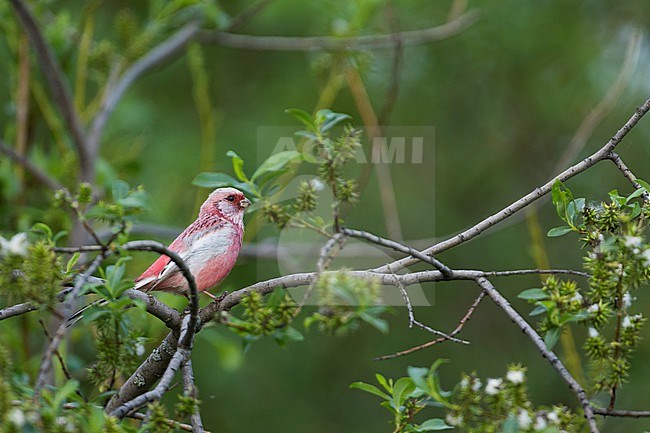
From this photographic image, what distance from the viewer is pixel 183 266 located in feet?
6.00

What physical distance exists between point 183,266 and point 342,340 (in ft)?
15.9

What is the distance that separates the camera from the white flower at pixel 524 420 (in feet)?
5.45

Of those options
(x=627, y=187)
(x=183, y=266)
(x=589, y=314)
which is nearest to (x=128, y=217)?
(x=183, y=266)

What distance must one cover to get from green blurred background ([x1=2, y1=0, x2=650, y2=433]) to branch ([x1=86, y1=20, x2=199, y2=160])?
67cm

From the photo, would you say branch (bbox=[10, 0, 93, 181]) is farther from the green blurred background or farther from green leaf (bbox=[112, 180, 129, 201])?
green leaf (bbox=[112, 180, 129, 201])

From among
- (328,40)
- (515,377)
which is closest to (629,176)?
(515,377)

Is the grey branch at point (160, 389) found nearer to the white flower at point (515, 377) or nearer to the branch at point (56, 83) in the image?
the white flower at point (515, 377)

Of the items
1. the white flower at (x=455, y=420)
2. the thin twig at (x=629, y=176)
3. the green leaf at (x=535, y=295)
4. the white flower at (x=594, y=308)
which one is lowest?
the white flower at (x=455, y=420)

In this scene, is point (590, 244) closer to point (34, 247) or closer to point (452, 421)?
point (452, 421)

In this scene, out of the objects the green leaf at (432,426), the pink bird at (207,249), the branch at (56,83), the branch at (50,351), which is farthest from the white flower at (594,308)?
the branch at (56,83)

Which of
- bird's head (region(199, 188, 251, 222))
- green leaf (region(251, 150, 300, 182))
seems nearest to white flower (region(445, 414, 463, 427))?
green leaf (region(251, 150, 300, 182))

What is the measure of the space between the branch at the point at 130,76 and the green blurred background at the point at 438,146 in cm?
67

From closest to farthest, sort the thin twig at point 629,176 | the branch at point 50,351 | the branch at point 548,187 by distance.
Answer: the branch at point 50,351
the thin twig at point 629,176
the branch at point 548,187

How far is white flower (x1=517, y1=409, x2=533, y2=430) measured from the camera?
1662 mm
